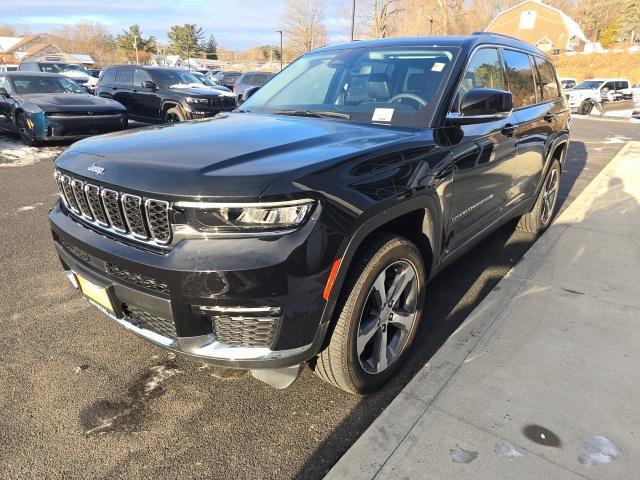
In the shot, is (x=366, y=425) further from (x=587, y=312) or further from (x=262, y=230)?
(x=587, y=312)

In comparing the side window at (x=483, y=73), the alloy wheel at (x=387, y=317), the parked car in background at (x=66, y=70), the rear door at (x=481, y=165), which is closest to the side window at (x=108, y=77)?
the parked car in background at (x=66, y=70)

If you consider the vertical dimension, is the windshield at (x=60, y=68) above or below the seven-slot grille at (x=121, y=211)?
below

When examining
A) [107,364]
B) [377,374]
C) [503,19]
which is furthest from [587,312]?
[503,19]

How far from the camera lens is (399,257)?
2.37m

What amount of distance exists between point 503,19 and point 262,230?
82.6 meters

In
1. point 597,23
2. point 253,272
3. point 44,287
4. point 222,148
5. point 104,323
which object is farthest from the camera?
point 597,23

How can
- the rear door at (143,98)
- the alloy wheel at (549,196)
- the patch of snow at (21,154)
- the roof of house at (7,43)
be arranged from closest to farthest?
the alloy wheel at (549,196) < the patch of snow at (21,154) < the rear door at (143,98) < the roof of house at (7,43)

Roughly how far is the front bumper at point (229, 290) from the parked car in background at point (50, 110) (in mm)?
8104

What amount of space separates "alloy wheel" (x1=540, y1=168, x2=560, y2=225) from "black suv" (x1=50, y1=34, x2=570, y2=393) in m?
1.92

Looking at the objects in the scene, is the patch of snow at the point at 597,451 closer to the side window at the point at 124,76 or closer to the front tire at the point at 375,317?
the front tire at the point at 375,317

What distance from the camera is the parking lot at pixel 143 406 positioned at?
208cm

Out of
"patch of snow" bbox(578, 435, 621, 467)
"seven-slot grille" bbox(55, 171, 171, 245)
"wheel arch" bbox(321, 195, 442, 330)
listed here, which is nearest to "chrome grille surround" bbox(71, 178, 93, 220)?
"seven-slot grille" bbox(55, 171, 171, 245)

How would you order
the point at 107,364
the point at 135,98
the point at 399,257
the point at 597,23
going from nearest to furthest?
the point at 399,257 < the point at 107,364 < the point at 135,98 < the point at 597,23

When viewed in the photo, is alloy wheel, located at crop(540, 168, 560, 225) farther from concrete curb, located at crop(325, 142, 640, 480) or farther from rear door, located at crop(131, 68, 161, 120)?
rear door, located at crop(131, 68, 161, 120)
